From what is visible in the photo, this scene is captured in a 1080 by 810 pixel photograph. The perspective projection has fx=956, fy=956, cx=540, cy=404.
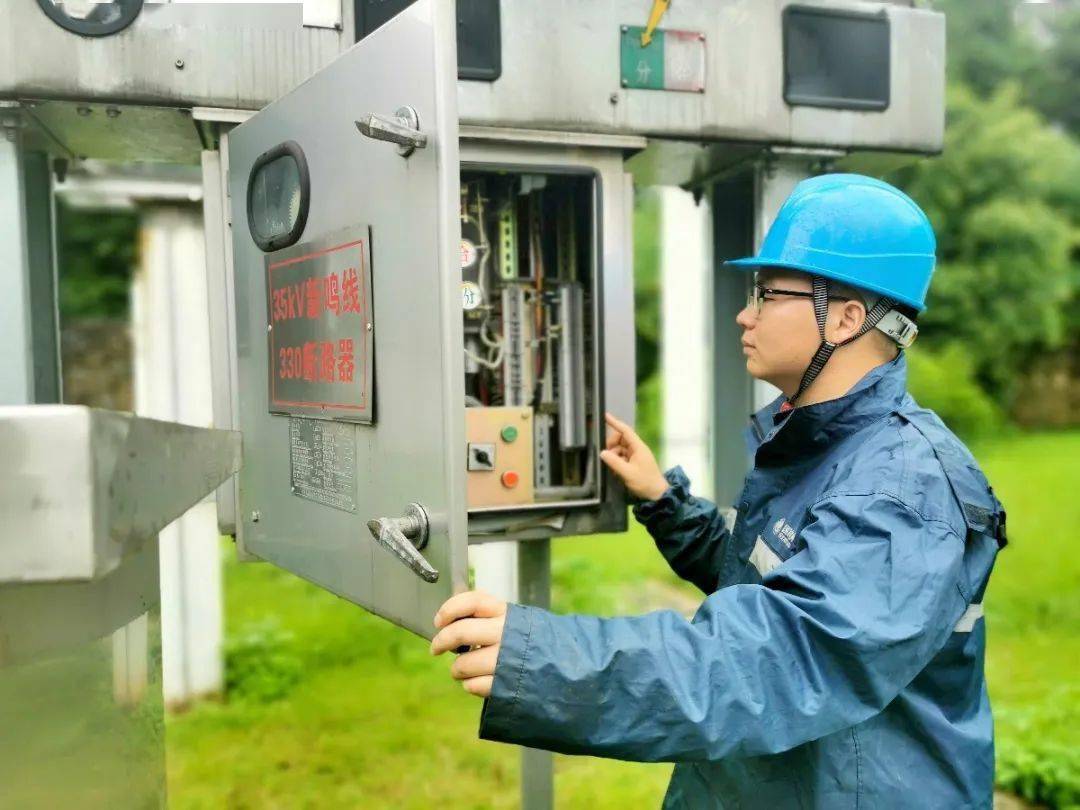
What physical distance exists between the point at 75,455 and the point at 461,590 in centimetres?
55

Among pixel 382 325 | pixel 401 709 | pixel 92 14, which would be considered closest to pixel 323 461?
pixel 382 325

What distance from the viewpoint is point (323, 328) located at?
161 centimetres

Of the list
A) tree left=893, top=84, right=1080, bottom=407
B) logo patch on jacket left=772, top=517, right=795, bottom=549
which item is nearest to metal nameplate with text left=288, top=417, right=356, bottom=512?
logo patch on jacket left=772, top=517, right=795, bottom=549

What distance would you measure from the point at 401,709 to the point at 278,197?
316 centimetres

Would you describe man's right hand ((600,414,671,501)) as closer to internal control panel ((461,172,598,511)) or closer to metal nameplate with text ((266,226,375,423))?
internal control panel ((461,172,598,511))

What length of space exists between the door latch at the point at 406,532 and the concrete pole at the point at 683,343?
475 centimetres

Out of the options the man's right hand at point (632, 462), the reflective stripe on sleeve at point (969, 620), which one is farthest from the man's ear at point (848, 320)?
the man's right hand at point (632, 462)

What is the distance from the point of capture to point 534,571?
7.91ft

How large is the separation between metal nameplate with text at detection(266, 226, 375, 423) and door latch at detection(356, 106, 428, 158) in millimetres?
226

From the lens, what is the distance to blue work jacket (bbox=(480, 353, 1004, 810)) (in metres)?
1.13


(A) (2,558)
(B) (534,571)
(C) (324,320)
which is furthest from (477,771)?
(A) (2,558)

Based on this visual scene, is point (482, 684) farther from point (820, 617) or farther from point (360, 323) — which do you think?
point (360, 323)

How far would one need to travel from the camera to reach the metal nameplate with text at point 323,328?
4.82ft

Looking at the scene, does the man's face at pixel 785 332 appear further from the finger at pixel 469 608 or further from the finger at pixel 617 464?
the finger at pixel 469 608
